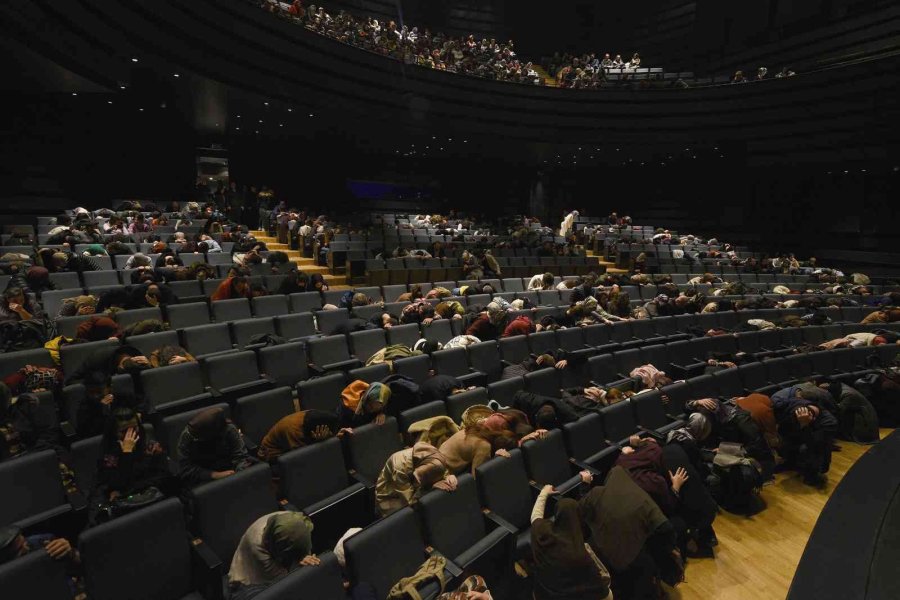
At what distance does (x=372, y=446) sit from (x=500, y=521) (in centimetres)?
80

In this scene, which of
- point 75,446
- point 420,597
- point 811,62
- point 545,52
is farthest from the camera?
point 545,52

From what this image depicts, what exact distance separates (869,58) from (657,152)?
14.8 ft

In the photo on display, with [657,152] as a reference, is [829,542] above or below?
below

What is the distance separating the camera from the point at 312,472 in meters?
2.30

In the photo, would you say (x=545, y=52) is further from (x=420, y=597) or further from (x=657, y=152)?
(x=420, y=597)

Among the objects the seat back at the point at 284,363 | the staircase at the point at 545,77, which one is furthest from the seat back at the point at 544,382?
the staircase at the point at 545,77

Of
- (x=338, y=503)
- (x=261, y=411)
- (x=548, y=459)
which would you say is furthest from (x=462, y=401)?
(x=261, y=411)

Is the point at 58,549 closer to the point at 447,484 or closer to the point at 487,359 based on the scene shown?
the point at 447,484

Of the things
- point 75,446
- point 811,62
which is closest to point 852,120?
point 811,62

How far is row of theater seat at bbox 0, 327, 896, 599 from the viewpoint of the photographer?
5.51 feet

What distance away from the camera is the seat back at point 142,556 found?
5.20 ft

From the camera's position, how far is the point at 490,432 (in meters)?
2.56

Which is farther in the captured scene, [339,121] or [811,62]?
[811,62]

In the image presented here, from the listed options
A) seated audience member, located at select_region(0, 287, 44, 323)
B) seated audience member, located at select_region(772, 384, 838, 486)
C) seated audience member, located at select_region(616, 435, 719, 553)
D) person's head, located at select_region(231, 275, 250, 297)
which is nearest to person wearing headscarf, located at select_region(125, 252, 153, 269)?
person's head, located at select_region(231, 275, 250, 297)
